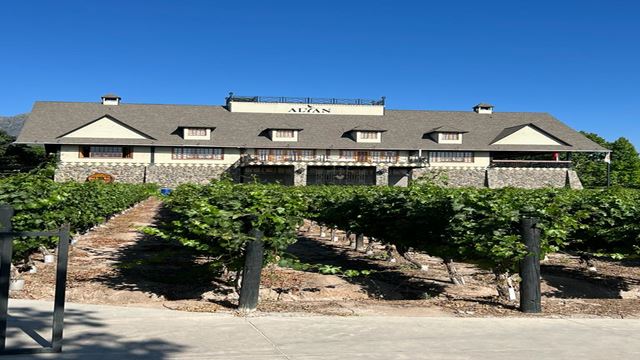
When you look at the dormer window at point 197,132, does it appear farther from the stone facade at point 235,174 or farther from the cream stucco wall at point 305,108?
the cream stucco wall at point 305,108

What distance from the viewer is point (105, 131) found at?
51.5 m

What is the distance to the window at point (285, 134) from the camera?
54.5m

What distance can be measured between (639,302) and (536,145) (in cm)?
5101

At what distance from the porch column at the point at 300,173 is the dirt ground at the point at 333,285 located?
37.0 m

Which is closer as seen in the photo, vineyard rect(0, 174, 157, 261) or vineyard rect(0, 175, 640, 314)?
vineyard rect(0, 175, 640, 314)

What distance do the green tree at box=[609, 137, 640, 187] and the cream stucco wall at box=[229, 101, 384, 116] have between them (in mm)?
48091

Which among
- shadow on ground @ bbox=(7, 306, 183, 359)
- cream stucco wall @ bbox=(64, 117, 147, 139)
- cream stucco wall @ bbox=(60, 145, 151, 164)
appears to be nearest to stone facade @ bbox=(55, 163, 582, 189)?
cream stucco wall @ bbox=(60, 145, 151, 164)

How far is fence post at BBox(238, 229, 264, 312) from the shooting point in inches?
277

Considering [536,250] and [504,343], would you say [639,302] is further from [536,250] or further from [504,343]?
[504,343]

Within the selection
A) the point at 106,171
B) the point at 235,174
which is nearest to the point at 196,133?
the point at 235,174

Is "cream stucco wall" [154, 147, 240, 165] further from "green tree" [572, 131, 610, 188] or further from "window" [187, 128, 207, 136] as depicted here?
"green tree" [572, 131, 610, 188]

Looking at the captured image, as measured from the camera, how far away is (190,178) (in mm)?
52188

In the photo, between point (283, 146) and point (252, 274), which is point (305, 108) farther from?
point (252, 274)

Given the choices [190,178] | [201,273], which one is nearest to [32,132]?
[190,178]
